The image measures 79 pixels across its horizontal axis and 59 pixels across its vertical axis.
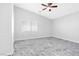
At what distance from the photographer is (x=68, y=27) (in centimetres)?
547

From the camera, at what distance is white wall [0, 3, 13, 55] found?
231 centimetres

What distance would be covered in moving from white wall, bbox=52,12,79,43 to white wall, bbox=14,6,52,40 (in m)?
0.66

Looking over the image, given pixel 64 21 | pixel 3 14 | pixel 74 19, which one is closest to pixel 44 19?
pixel 64 21

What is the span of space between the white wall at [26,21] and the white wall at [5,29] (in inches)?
140

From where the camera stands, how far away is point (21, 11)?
6.20m

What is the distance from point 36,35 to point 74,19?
10.0 ft

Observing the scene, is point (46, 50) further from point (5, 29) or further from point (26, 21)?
point (26, 21)

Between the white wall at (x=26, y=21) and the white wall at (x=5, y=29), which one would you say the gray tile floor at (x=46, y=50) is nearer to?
the white wall at (x=5, y=29)

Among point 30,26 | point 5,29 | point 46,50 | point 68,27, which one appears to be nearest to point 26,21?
point 30,26

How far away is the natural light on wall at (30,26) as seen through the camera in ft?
21.0

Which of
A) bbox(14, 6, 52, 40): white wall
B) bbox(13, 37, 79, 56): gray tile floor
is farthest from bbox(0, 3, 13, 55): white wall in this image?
bbox(14, 6, 52, 40): white wall

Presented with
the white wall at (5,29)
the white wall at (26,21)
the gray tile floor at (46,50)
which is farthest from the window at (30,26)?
the white wall at (5,29)

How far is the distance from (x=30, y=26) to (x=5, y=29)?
4.29 metres

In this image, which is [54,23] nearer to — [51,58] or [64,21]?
[64,21]
